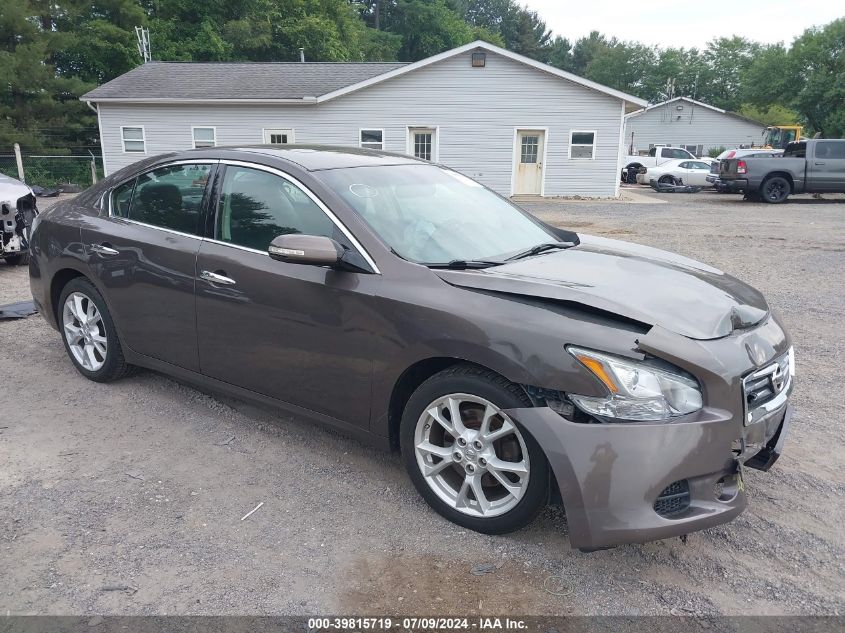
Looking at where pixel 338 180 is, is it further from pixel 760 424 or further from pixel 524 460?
pixel 760 424

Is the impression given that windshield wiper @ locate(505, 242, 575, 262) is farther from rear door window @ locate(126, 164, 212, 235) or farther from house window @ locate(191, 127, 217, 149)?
house window @ locate(191, 127, 217, 149)

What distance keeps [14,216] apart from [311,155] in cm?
621

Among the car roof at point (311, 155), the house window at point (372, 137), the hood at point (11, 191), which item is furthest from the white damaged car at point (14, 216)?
the house window at point (372, 137)

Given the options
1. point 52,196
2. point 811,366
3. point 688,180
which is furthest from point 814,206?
point 52,196

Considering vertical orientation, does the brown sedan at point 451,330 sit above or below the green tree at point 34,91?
below

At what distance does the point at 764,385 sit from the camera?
108 inches

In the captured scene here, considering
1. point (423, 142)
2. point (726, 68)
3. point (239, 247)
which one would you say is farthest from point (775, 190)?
point (726, 68)

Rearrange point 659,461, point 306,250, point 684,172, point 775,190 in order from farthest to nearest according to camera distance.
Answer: point 684,172, point 775,190, point 306,250, point 659,461

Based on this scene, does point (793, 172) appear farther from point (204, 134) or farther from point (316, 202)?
point (316, 202)

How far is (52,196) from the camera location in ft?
71.3

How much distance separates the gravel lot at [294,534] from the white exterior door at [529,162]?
19.1m

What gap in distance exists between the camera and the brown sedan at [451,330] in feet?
8.11

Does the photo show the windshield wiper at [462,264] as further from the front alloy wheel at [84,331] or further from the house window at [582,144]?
the house window at [582,144]

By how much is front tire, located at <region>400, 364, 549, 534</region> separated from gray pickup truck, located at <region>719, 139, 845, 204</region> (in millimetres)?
19960
